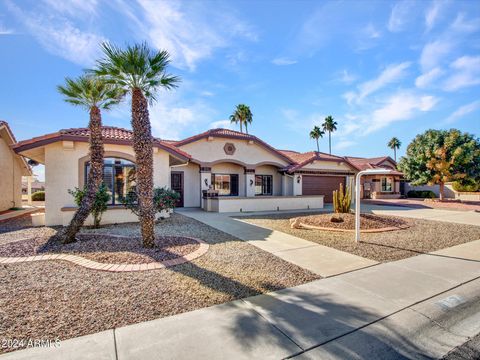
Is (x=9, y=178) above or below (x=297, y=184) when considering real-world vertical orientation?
above

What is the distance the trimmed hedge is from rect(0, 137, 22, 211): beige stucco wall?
128 ft

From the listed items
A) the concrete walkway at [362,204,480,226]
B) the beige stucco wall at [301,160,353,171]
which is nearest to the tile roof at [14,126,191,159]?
the beige stucco wall at [301,160,353,171]

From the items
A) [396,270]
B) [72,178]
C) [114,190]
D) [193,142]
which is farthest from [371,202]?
[72,178]

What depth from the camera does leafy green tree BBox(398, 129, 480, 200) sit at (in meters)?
20.1

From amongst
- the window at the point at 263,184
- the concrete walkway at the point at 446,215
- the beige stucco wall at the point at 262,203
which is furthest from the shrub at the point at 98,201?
the concrete walkway at the point at 446,215

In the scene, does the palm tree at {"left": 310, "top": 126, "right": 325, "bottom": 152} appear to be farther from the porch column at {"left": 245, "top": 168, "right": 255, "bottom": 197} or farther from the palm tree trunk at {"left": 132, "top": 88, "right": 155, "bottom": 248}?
the palm tree trunk at {"left": 132, "top": 88, "right": 155, "bottom": 248}

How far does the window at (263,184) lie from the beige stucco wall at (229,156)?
1573 millimetres

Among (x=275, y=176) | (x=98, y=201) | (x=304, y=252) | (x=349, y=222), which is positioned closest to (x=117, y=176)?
(x=98, y=201)

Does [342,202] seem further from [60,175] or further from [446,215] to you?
[60,175]

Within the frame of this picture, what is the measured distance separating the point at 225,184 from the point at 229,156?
2.44m

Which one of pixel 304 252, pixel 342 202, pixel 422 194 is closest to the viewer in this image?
pixel 304 252

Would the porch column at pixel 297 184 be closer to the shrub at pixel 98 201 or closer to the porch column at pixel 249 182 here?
the porch column at pixel 249 182

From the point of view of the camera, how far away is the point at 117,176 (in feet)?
40.6

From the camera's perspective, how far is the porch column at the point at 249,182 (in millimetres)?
20344
